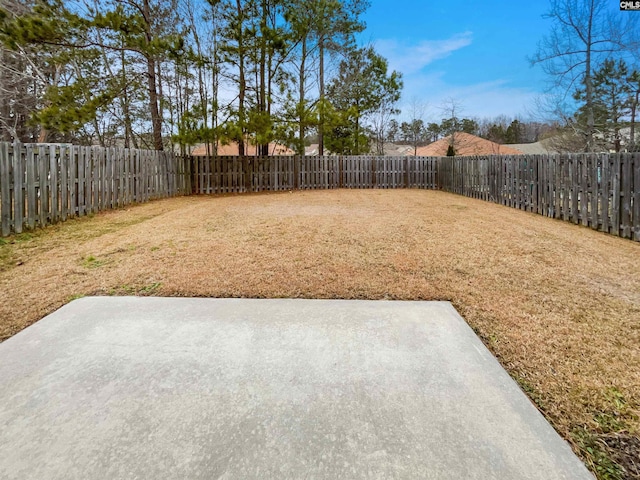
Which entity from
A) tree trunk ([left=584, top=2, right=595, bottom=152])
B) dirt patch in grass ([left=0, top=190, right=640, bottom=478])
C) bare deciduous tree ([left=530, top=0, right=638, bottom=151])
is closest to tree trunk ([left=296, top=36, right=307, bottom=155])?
dirt patch in grass ([left=0, top=190, right=640, bottom=478])

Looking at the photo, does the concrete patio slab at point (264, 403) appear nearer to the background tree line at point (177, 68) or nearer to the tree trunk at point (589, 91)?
the background tree line at point (177, 68)

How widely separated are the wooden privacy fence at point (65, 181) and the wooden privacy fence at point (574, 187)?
29.4 feet

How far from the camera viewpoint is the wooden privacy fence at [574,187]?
5.14 m

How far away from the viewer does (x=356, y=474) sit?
42.3 inches

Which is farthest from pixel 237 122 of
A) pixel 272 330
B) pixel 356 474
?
pixel 356 474

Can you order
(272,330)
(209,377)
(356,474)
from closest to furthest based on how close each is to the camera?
1. (356,474)
2. (209,377)
3. (272,330)

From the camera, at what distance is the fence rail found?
16.6 ft

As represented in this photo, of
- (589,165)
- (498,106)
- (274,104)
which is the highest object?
(498,106)

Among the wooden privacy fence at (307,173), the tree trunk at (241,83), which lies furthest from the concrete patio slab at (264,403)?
the wooden privacy fence at (307,173)

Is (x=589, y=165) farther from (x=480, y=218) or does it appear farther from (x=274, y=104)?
(x=274, y=104)

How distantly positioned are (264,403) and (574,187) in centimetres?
703

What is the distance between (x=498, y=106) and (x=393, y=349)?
28899 millimetres

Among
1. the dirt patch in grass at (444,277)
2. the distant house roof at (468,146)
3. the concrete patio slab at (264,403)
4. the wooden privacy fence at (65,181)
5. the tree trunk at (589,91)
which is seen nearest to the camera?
the concrete patio slab at (264,403)

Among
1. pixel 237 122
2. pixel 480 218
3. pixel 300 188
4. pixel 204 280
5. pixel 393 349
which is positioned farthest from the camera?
pixel 300 188
